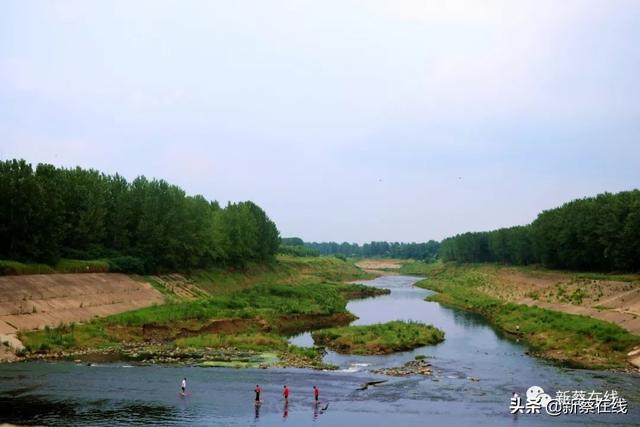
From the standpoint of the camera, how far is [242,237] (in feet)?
439

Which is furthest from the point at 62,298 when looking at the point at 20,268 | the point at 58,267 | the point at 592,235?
the point at 592,235

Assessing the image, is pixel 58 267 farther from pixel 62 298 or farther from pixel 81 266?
pixel 62 298

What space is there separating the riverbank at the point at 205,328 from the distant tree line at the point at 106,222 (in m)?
5.94

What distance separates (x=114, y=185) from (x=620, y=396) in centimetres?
8492

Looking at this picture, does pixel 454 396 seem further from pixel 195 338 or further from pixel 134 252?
pixel 134 252

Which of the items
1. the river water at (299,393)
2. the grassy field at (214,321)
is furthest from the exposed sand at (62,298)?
the river water at (299,393)

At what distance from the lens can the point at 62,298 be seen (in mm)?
69188

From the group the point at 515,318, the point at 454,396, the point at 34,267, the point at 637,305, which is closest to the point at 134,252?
the point at 34,267

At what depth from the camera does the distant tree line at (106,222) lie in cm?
7350

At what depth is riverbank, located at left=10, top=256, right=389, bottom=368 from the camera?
185 ft

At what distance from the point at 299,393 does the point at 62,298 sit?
127 feet

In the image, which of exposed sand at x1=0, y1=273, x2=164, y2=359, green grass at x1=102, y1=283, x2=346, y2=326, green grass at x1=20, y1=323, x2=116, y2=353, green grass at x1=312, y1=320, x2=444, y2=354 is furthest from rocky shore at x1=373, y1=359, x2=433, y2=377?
exposed sand at x1=0, y1=273, x2=164, y2=359

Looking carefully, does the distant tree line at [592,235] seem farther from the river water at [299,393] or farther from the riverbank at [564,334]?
the river water at [299,393]

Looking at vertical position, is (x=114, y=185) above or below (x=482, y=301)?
above
